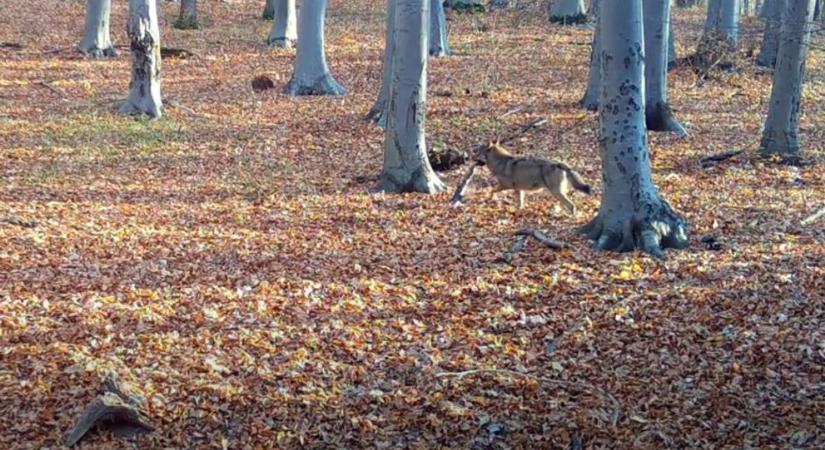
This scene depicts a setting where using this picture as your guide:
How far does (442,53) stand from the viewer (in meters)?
24.7

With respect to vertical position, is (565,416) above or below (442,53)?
below

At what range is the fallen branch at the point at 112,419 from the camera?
608cm

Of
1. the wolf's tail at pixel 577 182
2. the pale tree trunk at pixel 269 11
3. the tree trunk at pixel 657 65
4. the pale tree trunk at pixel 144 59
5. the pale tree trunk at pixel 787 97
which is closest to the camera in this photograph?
the wolf's tail at pixel 577 182

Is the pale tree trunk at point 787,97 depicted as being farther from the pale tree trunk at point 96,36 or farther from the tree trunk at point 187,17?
the tree trunk at point 187,17

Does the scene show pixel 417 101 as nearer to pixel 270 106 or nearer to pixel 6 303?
pixel 6 303

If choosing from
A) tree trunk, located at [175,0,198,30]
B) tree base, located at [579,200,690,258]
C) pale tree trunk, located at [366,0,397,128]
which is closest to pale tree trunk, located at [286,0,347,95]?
pale tree trunk, located at [366,0,397,128]

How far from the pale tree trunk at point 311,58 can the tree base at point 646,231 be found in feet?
38.6

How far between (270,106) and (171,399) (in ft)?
44.0

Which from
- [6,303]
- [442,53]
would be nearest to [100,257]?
[6,303]

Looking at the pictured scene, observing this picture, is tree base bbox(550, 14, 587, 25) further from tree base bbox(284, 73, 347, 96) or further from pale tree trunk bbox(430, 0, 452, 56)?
tree base bbox(284, 73, 347, 96)

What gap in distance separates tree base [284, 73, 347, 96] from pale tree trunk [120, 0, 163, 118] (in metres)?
3.22

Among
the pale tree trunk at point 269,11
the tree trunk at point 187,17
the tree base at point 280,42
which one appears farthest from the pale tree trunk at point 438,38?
the pale tree trunk at point 269,11

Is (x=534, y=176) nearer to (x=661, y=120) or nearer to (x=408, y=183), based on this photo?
(x=408, y=183)

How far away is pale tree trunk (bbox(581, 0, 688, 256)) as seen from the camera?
29.9 feet
